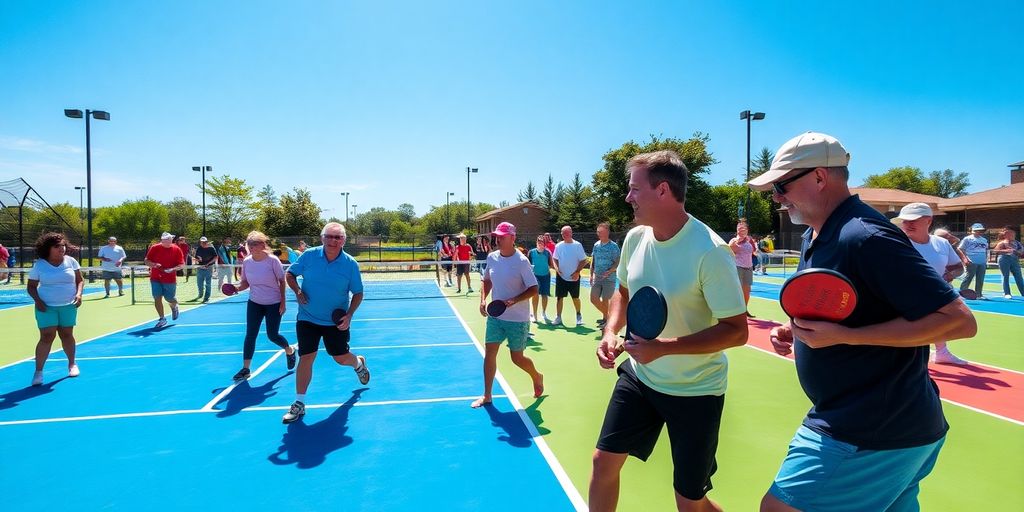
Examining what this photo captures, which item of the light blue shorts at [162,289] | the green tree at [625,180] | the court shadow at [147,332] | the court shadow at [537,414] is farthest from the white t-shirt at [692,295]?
the green tree at [625,180]

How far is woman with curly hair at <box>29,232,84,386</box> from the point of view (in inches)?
275

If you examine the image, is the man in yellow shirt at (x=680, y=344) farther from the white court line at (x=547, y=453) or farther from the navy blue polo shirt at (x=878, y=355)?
the white court line at (x=547, y=453)

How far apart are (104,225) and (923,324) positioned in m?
116

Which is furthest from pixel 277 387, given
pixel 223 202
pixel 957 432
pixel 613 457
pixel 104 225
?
pixel 104 225

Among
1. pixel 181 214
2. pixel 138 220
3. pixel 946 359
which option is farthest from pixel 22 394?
pixel 181 214

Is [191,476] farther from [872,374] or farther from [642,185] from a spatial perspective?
[872,374]

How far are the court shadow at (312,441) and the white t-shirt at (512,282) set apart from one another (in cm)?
206

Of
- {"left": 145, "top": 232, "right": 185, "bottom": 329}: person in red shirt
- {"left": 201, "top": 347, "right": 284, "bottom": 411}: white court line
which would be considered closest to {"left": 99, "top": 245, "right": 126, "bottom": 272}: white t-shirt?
{"left": 145, "top": 232, "right": 185, "bottom": 329}: person in red shirt

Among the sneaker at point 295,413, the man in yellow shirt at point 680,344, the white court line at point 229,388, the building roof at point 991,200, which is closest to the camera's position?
the man in yellow shirt at point 680,344

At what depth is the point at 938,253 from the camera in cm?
689

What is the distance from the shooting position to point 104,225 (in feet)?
300

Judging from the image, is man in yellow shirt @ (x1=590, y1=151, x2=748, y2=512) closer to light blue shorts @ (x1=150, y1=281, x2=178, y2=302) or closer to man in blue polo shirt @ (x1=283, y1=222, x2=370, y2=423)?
man in blue polo shirt @ (x1=283, y1=222, x2=370, y2=423)

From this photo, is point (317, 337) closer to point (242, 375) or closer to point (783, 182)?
point (242, 375)

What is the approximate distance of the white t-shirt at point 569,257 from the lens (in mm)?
11039
